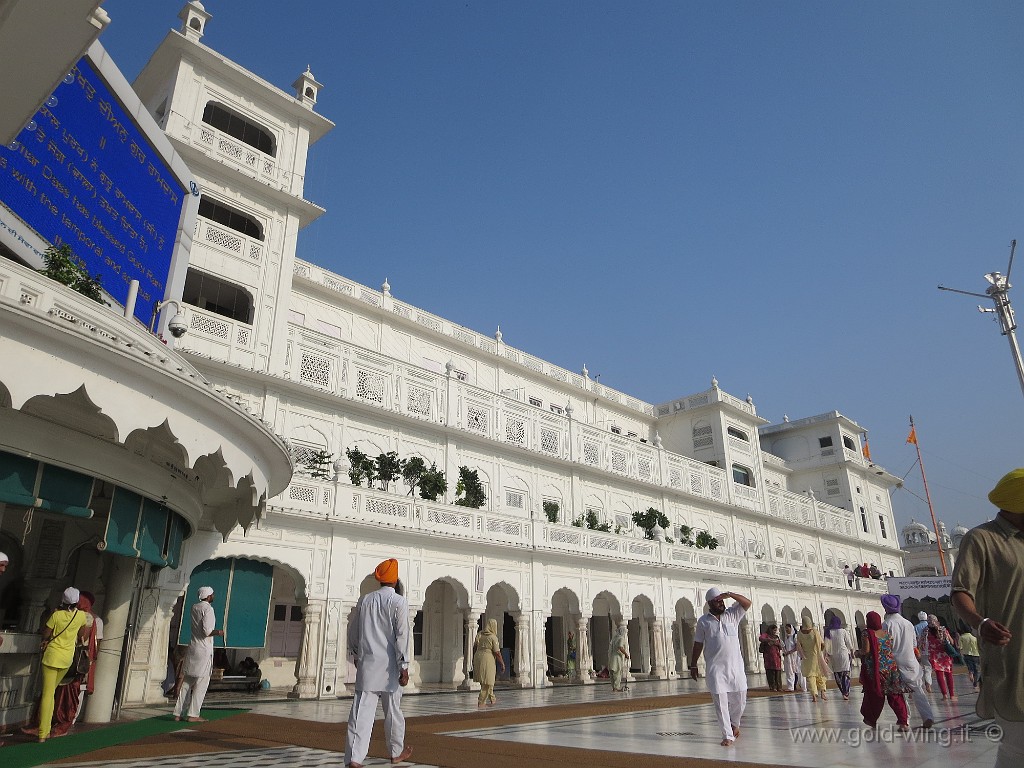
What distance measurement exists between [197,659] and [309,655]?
527 cm

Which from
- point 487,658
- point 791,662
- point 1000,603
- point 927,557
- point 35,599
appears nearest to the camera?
point 1000,603

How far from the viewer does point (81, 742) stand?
7625 millimetres

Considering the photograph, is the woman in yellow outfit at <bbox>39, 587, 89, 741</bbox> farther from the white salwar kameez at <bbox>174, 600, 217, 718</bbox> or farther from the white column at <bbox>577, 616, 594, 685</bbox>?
the white column at <bbox>577, 616, 594, 685</bbox>

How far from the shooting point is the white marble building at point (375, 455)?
1551 centimetres

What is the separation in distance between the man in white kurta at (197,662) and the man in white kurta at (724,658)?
654cm

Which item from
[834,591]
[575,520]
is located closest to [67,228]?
[575,520]

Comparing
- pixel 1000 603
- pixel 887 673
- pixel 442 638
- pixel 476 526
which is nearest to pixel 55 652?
pixel 1000 603

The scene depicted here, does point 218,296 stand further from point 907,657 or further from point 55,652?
point 907,657

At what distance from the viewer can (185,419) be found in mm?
8125

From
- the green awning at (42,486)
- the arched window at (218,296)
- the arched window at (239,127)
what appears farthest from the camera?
the arched window at (239,127)

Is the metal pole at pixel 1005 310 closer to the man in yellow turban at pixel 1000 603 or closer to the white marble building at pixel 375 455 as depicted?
the white marble building at pixel 375 455

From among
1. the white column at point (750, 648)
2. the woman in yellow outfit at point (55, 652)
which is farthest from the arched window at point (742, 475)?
the woman in yellow outfit at point (55, 652)

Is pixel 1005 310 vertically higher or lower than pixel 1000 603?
higher

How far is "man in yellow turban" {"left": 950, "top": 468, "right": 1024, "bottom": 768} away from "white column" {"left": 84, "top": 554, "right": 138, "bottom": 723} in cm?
1011
